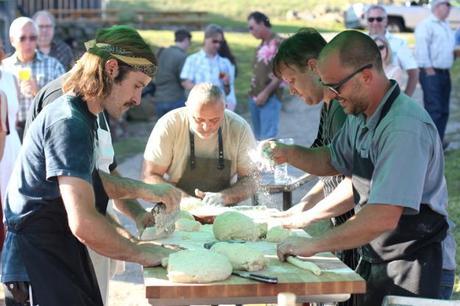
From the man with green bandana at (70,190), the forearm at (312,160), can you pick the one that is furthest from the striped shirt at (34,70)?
the man with green bandana at (70,190)

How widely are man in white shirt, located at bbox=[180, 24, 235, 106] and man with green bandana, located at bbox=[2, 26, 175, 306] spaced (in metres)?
7.21

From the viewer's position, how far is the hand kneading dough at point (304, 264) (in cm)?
336

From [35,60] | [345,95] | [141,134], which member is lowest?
[141,134]

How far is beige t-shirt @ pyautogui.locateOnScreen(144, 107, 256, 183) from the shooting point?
18.5ft

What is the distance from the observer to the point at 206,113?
543 centimetres

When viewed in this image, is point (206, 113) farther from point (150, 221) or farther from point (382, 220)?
point (382, 220)

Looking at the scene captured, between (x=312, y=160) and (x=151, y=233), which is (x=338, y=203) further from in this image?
(x=151, y=233)

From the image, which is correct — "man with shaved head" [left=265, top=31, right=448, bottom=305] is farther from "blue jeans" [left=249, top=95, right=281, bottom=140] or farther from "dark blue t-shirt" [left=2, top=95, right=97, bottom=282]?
"blue jeans" [left=249, top=95, right=281, bottom=140]

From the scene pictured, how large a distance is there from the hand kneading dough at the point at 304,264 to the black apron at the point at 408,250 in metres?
0.36

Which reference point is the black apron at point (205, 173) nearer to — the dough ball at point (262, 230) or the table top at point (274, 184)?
the table top at point (274, 184)

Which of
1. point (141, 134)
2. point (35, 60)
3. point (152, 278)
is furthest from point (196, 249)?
point (141, 134)

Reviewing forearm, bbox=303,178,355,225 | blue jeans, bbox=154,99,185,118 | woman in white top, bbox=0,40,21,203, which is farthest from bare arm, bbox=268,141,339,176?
blue jeans, bbox=154,99,185,118

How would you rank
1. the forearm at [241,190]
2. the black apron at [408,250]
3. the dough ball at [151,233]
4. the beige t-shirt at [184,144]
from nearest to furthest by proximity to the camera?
the black apron at [408,250] → the dough ball at [151,233] → the forearm at [241,190] → the beige t-shirt at [184,144]

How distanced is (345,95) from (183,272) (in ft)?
3.00
